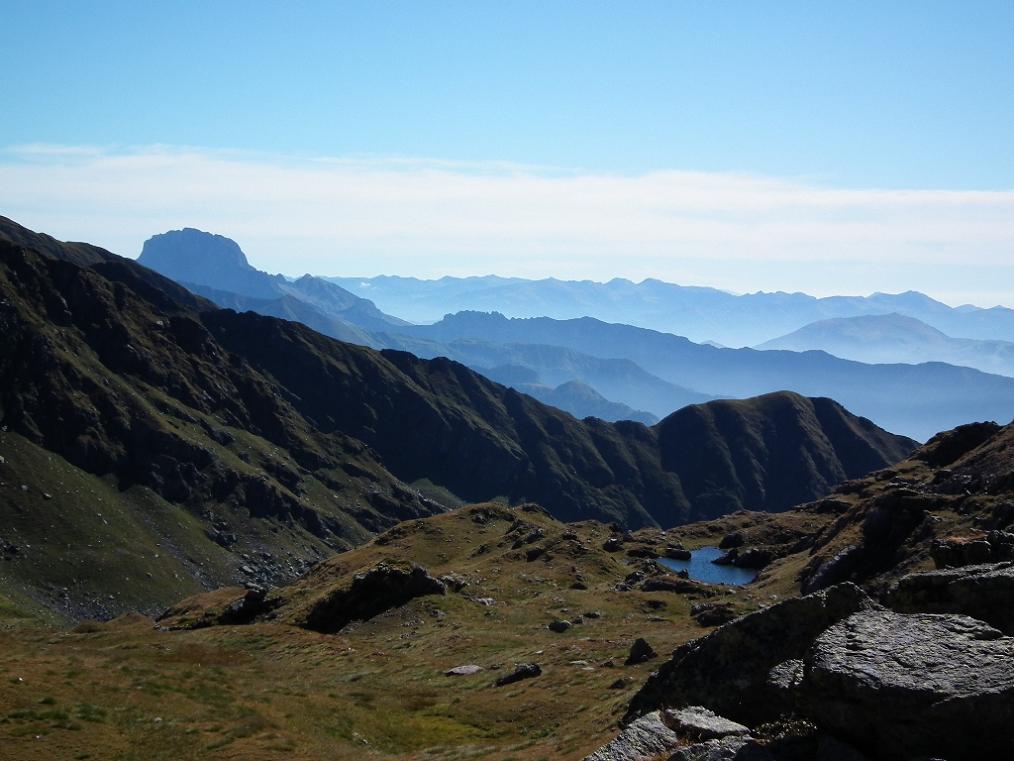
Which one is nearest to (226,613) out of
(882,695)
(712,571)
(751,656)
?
(751,656)

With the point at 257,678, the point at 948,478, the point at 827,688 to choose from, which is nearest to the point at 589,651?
the point at 257,678

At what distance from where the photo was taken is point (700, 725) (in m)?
19.2

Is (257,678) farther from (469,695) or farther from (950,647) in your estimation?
(950,647)

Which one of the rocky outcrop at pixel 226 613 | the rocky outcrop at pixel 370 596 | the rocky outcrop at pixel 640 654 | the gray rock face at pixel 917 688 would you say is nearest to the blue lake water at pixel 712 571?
the rocky outcrop at pixel 370 596

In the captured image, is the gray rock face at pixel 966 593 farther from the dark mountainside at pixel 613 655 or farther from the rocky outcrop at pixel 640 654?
the rocky outcrop at pixel 640 654

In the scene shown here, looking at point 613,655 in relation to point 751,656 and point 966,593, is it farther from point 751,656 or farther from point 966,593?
point 966,593

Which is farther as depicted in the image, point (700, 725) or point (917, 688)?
point (700, 725)

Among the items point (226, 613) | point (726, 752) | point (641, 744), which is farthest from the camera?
point (226, 613)

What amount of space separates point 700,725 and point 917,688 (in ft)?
20.1

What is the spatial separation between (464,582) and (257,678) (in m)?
50.0

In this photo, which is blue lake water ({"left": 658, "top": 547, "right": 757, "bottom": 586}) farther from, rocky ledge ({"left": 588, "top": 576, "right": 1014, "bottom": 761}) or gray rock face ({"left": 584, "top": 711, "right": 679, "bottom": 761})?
gray rock face ({"left": 584, "top": 711, "right": 679, "bottom": 761})

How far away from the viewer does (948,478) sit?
139000mm

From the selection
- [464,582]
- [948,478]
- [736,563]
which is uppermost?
[948,478]

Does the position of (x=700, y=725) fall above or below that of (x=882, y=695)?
below
